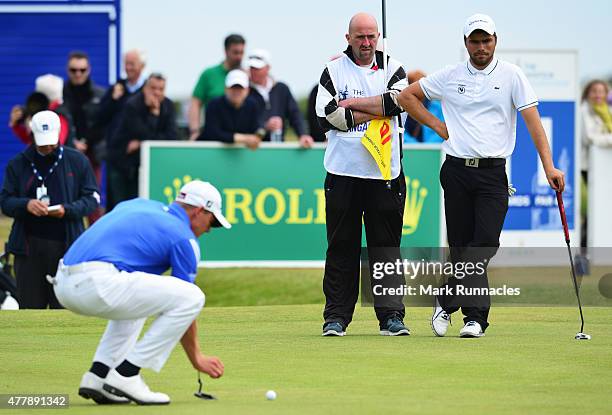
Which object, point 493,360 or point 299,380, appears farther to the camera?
point 493,360

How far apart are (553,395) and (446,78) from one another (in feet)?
11.8

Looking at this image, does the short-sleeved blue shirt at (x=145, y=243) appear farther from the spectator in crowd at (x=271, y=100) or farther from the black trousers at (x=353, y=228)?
the spectator in crowd at (x=271, y=100)

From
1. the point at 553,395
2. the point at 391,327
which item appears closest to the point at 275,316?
the point at 391,327

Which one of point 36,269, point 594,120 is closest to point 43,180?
point 36,269

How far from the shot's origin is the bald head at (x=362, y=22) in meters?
11.8

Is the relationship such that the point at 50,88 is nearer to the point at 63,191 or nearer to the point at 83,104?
the point at 83,104

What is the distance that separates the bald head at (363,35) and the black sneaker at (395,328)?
2.09 metres

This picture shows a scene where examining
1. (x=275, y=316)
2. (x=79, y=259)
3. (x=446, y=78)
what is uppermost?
(x=446, y=78)

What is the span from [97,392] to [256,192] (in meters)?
10.3

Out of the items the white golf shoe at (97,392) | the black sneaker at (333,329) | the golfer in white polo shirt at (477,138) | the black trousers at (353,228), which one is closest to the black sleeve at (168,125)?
the black trousers at (353,228)

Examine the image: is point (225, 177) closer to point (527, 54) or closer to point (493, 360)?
point (527, 54)

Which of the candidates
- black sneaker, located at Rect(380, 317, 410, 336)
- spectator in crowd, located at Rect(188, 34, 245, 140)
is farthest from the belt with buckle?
spectator in crowd, located at Rect(188, 34, 245, 140)

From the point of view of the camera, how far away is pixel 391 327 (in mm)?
12195

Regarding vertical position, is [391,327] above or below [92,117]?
below
